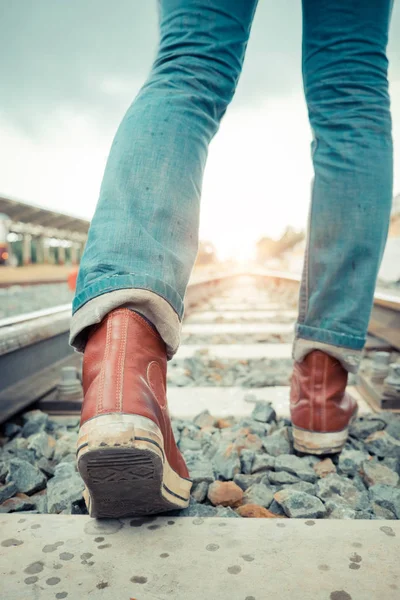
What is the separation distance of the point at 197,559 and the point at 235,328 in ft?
11.0

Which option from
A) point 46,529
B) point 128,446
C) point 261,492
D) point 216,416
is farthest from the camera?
point 216,416

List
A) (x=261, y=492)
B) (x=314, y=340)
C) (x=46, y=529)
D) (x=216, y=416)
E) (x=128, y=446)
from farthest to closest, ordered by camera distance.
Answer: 1. (x=216, y=416)
2. (x=314, y=340)
3. (x=261, y=492)
4. (x=46, y=529)
5. (x=128, y=446)

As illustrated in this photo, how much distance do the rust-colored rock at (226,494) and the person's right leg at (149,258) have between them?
0.63 feet

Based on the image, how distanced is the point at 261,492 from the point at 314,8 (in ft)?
4.09

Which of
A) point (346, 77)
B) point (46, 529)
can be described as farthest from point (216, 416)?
point (346, 77)

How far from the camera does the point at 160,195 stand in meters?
0.93

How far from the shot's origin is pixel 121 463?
0.74 metres

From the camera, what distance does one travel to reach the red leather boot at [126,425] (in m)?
0.74

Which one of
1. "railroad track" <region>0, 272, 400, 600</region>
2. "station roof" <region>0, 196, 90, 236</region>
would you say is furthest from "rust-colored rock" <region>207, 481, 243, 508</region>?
"station roof" <region>0, 196, 90, 236</region>

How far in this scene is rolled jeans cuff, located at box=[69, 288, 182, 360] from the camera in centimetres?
85

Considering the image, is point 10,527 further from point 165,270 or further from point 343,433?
point 343,433

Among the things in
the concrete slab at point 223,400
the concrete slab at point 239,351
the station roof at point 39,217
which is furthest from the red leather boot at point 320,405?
the station roof at point 39,217

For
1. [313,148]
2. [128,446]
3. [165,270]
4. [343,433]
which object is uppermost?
[313,148]

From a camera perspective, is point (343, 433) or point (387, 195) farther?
point (343, 433)
